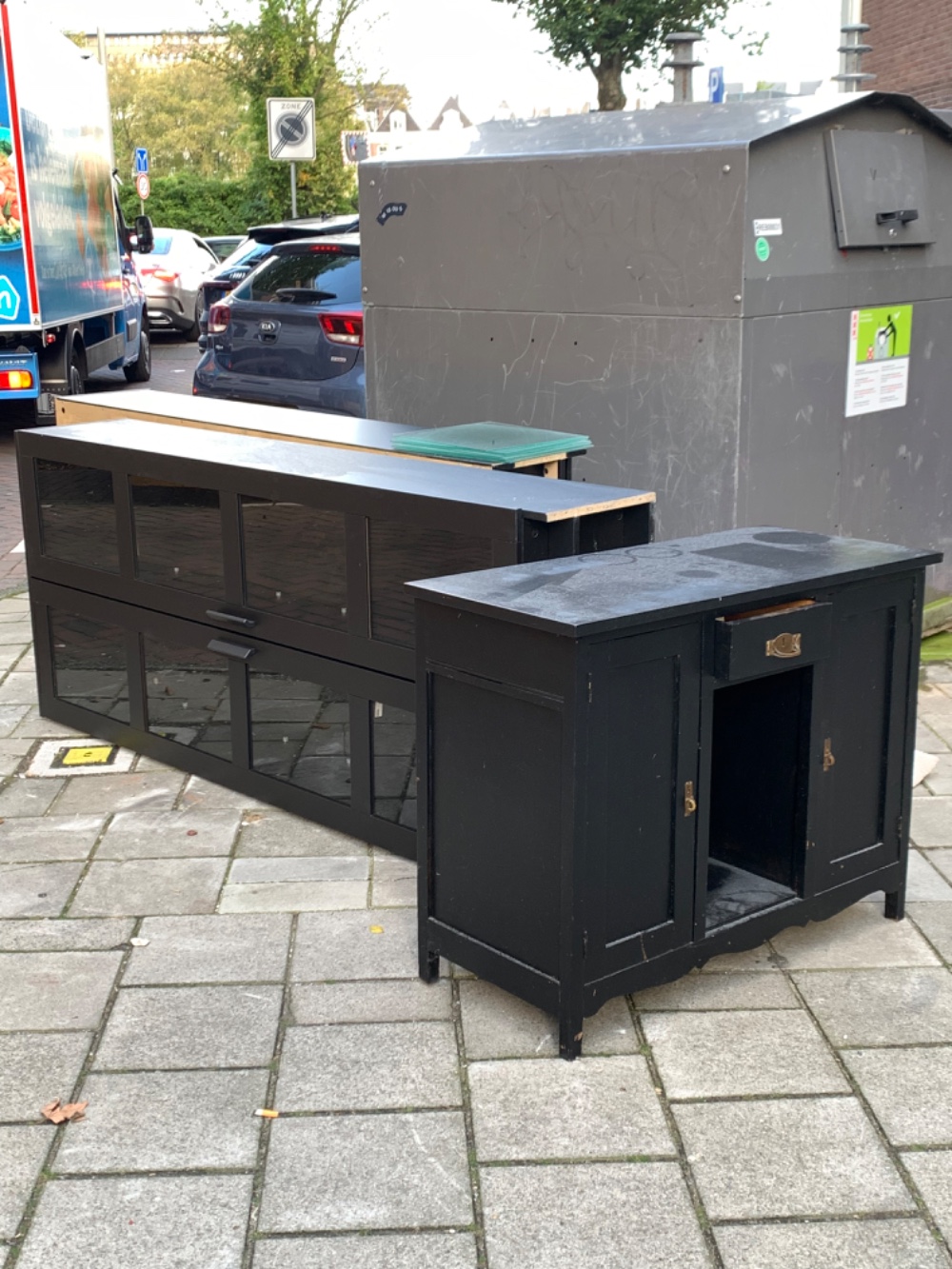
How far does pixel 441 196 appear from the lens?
20.5 feet

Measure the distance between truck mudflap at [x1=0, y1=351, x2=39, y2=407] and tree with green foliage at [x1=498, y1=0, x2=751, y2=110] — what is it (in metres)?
16.1

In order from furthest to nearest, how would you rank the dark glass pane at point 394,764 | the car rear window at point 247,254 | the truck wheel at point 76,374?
the car rear window at point 247,254 < the truck wheel at point 76,374 < the dark glass pane at point 394,764

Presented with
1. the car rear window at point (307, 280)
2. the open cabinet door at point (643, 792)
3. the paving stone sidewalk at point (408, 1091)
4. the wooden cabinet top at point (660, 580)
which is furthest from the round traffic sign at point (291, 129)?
the open cabinet door at point (643, 792)

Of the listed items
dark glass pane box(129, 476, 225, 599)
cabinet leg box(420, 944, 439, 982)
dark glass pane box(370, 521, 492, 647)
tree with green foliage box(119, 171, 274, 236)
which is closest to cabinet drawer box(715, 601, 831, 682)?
dark glass pane box(370, 521, 492, 647)

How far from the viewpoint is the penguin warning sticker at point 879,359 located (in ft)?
20.1

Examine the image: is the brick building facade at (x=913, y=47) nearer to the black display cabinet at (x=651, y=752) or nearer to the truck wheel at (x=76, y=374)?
the truck wheel at (x=76, y=374)

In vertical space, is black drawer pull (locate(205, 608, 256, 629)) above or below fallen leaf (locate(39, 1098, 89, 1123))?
above

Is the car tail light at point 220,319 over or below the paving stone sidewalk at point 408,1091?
over

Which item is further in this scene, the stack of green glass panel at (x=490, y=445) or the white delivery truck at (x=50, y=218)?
the white delivery truck at (x=50, y=218)

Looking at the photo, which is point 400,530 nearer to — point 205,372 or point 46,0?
point 205,372

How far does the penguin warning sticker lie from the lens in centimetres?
612

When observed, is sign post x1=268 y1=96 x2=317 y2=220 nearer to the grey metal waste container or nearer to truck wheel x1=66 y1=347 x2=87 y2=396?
truck wheel x1=66 y1=347 x2=87 y2=396

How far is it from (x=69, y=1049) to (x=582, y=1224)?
1.35m

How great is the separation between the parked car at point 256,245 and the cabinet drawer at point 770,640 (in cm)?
879
